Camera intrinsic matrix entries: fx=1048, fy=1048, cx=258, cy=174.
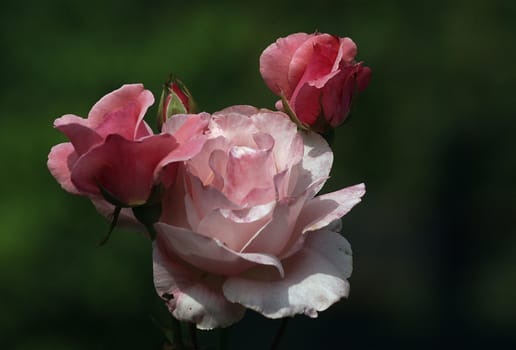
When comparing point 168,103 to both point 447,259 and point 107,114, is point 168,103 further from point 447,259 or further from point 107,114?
point 447,259

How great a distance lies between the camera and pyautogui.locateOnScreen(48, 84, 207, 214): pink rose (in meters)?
0.66

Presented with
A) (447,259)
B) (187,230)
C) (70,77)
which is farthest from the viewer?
(447,259)

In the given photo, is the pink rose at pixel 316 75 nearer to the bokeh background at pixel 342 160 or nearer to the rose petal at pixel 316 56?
the rose petal at pixel 316 56

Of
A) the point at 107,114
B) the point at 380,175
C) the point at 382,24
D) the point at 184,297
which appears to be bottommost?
the point at 380,175

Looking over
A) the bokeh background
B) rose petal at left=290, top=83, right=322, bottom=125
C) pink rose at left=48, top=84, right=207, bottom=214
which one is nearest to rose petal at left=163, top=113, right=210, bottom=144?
pink rose at left=48, top=84, right=207, bottom=214

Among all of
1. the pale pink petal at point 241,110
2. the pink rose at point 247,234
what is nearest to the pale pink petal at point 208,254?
the pink rose at point 247,234

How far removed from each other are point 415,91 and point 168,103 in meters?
2.78

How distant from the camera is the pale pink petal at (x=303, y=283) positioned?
2.17 ft

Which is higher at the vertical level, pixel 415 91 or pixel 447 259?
pixel 415 91

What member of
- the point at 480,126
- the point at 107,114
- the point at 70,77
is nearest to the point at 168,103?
the point at 107,114

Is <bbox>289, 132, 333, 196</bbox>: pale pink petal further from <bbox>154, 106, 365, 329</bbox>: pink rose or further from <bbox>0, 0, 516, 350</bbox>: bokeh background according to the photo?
<bbox>0, 0, 516, 350</bbox>: bokeh background

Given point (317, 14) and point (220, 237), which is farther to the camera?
point (317, 14)

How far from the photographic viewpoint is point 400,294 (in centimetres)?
363

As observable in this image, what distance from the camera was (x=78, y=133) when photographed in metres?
0.66
